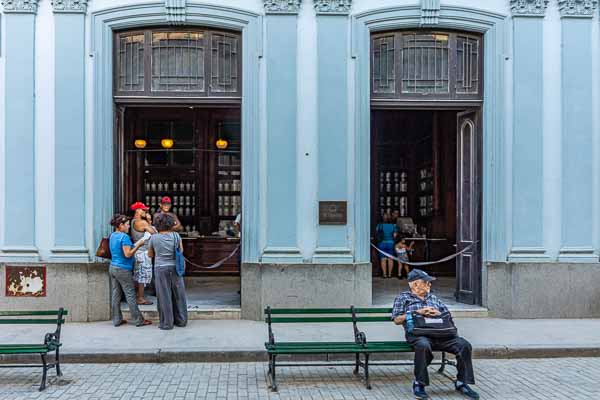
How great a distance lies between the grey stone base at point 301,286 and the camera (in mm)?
11148

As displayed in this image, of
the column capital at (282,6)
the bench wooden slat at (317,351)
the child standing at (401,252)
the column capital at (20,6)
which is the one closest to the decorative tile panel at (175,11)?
the column capital at (282,6)

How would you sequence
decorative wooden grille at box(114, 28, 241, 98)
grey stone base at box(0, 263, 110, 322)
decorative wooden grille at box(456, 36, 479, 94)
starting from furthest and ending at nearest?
decorative wooden grille at box(456, 36, 479, 94), decorative wooden grille at box(114, 28, 241, 98), grey stone base at box(0, 263, 110, 322)

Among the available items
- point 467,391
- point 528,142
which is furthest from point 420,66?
point 467,391

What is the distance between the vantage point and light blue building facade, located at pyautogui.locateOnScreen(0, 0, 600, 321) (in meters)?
11.2

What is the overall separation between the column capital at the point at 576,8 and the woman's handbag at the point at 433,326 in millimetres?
7035

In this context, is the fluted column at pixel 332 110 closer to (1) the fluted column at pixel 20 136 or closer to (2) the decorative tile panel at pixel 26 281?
(2) the decorative tile panel at pixel 26 281

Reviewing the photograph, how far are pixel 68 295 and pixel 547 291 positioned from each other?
331 inches

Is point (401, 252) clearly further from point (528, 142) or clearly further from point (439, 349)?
point (439, 349)

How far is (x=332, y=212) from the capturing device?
37.1 feet

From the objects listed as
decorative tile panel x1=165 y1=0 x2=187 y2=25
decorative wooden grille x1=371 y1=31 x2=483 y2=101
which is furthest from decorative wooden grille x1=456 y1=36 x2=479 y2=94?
decorative tile panel x1=165 y1=0 x2=187 y2=25

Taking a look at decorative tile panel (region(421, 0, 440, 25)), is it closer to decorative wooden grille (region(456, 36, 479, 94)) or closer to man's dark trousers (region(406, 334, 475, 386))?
decorative wooden grille (region(456, 36, 479, 94))

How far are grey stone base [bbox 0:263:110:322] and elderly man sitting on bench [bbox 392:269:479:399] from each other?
590cm

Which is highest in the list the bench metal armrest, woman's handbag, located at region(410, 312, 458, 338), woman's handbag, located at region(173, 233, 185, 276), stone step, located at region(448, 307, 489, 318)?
woman's handbag, located at region(173, 233, 185, 276)

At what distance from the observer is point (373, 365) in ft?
27.6
